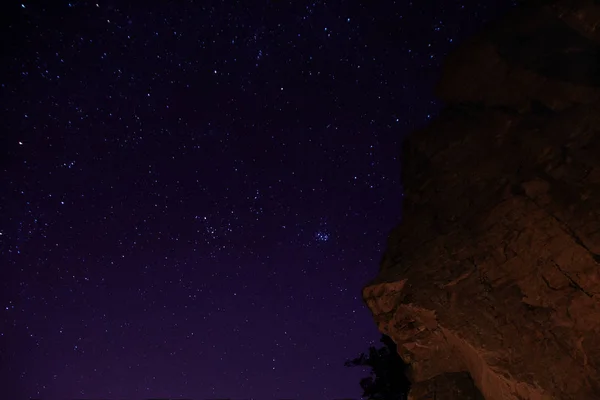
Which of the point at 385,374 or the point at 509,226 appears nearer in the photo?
the point at 509,226

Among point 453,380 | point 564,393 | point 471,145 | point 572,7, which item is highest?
point 572,7

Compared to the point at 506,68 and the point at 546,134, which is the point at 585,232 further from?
the point at 506,68

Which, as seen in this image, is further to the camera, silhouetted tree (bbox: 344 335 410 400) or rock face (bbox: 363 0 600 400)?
silhouetted tree (bbox: 344 335 410 400)

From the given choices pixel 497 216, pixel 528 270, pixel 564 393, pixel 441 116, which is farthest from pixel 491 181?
pixel 564 393

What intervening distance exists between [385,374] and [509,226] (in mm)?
6842

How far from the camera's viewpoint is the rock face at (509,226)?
5.91 meters

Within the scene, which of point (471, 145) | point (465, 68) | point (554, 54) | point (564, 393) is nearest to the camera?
point (564, 393)

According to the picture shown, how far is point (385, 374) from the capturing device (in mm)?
11742

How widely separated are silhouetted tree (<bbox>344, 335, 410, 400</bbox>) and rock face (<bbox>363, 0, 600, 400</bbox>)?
4331 millimetres

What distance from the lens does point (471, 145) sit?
761 cm

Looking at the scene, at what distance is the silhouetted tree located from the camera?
11.4 m

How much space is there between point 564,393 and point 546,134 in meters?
3.67

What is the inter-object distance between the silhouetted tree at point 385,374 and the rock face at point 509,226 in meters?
4.33

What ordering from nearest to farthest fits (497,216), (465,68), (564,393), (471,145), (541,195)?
(564,393)
(541,195)
(497,216)
(471,145)
(465,68)
